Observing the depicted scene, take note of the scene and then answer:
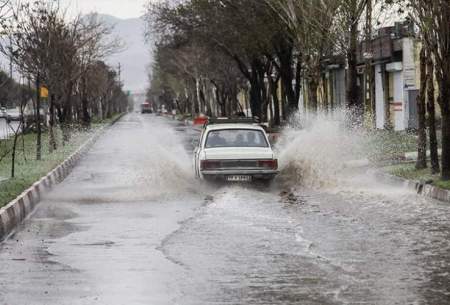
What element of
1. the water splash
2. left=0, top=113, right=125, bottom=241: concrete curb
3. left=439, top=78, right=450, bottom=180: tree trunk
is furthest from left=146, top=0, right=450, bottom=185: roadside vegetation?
left=0, top=113, right=125, bottom=241: concrete curb

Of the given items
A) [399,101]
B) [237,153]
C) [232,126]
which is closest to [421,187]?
[237,153]

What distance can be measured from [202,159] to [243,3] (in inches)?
1135

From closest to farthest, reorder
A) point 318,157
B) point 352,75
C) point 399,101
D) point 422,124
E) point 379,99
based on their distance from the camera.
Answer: point 422,124 < point 318,157 < point 352,75 < point 399,101 < point 379,99

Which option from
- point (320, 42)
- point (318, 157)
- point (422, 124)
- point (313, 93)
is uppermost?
point (320, 42)

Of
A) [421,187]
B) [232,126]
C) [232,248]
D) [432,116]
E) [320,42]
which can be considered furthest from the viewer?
[320,42]

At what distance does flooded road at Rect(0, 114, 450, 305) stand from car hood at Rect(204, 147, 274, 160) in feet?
2.08

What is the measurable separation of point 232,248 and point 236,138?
10.4 metres

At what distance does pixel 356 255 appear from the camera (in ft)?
37.3

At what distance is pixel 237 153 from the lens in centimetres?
2120

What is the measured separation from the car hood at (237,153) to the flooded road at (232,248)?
635 millimetres

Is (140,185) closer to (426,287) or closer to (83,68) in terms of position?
(426,287)

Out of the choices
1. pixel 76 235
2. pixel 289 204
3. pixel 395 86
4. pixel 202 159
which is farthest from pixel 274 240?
pixel 395 86

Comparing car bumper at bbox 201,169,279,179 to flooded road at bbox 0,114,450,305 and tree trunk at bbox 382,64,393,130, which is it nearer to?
flooded road at bbox 0,114,450,305

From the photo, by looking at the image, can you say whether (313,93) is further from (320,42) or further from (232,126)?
(232,126)
